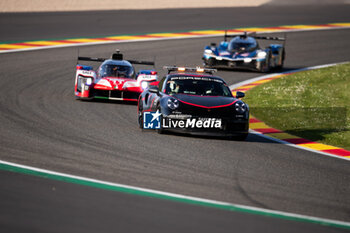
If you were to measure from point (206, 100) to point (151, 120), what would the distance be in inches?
44.1

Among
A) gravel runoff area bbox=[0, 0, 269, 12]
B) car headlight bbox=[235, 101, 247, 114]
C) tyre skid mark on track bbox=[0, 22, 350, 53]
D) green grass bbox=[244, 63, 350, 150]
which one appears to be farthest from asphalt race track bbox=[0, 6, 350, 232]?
gravel runoff area bbox=[0, 0, 269, 12]


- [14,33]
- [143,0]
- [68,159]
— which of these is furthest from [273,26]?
[68,159]

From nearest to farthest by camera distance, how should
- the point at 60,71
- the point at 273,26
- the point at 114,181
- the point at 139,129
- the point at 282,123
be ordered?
the point at 114,181
the point at 139,129
the point at 282,123
the point at 60,71
the point at 273,26

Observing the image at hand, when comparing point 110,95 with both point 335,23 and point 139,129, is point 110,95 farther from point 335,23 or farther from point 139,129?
point 335,23

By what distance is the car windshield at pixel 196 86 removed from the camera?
41.6 feet

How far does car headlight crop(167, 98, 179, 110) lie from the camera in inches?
458

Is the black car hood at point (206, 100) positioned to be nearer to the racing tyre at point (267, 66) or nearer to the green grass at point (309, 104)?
the green grass at point (309, 104)

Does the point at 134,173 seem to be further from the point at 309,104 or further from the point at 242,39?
the point at 242,39

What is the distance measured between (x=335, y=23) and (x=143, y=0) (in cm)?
1069

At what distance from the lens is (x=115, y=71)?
17062 millimetres

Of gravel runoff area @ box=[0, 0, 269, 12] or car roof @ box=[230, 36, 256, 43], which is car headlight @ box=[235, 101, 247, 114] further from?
gravel runoff area @ box=[0, 0, 269, 12]

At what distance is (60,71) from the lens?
20.9 metres

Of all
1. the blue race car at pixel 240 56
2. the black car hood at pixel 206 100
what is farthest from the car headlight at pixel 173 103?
the blue race car at pixel 240 56

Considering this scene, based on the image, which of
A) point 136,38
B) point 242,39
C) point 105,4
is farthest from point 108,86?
point 105,4
